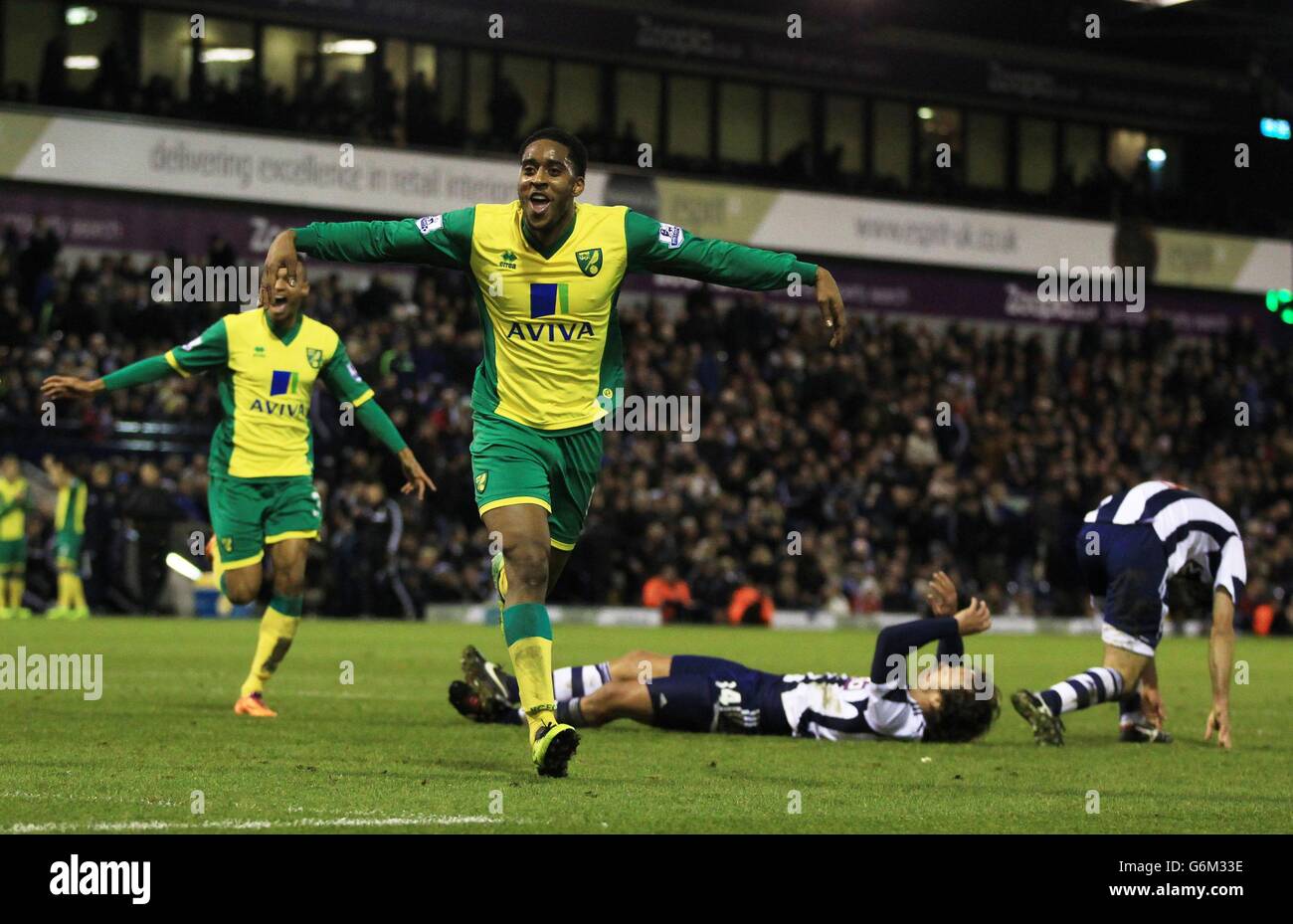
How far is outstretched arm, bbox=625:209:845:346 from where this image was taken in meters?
8.15

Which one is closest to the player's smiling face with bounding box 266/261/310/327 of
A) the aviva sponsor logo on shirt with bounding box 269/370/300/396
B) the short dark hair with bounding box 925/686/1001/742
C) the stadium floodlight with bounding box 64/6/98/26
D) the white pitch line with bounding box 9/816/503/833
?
the aviva sponsor logo on shirt with bounding box 269/370/300/396

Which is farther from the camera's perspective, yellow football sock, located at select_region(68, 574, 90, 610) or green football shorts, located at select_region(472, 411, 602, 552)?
yellow football sock, located at select_region(68, 574, 90, 610)

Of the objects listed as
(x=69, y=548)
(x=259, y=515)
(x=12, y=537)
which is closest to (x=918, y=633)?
(x=259, y=515)

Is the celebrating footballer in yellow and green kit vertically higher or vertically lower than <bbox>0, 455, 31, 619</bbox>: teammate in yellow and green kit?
higher

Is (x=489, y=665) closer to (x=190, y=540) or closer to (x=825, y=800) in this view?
(x=825, y=800)

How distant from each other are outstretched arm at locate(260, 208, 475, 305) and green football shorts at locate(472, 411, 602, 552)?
0.78 m

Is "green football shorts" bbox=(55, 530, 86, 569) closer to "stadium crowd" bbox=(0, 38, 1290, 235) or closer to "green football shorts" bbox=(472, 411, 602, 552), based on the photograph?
"stadium crowd" bbox=(0, 38, 1290, 235)

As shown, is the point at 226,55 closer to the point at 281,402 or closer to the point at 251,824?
the point at 281,402

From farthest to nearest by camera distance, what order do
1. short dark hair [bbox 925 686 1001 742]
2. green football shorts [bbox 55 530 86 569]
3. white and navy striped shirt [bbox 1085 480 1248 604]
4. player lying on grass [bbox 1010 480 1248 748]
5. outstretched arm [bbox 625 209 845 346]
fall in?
green football shorts [bbox 55 530 86 569], white and navy striped shirt [bbox 1085 480 1248 604], player lying on grass [bbox 1010 480 1248 748], short dark hair [bbox 925 686 1001 742], outstretched arm [bbox 625 209 845 346]

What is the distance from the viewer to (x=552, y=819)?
22.5 feet

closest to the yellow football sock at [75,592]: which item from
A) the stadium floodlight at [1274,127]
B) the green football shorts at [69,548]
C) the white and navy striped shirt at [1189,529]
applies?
the green football shorts at [69,548]

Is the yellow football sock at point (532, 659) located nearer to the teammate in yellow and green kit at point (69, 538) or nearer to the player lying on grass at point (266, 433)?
the player lying on grass at point (266, 433)

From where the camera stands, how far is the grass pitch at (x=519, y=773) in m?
7.05
